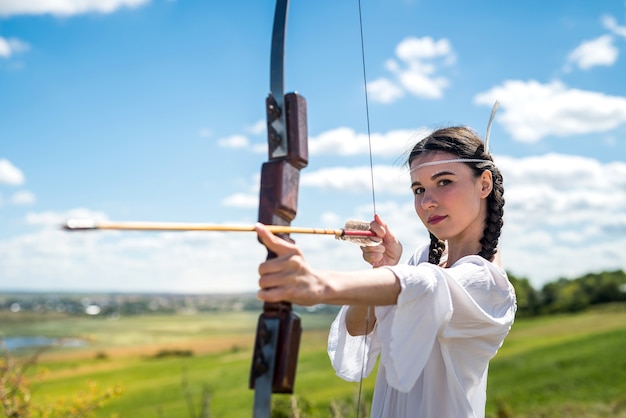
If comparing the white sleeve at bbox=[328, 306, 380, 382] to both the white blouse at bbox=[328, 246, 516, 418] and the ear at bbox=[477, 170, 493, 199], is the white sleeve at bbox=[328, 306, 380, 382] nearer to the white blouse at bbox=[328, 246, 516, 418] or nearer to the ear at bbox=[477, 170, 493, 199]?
the white blouse at bbox=[328, 246, 516, 418]

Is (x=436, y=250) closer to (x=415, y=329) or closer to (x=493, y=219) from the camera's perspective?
(x=493, y=219)

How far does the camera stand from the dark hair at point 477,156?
7.06 ft

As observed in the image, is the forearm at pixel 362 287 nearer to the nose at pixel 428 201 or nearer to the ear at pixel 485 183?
the nose at pixel 428 201

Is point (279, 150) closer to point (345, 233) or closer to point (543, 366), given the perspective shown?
point (345, 233)

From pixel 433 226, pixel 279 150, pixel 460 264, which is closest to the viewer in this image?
pixel 279 150

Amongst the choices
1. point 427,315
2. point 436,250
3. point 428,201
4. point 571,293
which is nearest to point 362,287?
point 427,315

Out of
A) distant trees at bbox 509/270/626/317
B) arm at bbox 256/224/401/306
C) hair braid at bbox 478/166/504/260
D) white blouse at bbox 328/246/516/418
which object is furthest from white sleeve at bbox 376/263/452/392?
distant trees at bbox 509/270/626/317

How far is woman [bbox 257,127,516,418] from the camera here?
1477mm

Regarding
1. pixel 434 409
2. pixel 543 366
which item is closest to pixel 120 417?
pixel 434 409

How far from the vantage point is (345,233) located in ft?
6.42

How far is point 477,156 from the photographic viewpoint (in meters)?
2.20

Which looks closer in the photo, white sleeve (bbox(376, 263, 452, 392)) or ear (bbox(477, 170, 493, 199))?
white sleeve (bbox(376, 263, 452, 392))

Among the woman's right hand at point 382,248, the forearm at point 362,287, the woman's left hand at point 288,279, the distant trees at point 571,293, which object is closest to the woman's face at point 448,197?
the woman's right hand at point 382,248

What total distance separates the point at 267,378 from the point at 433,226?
0.86m
